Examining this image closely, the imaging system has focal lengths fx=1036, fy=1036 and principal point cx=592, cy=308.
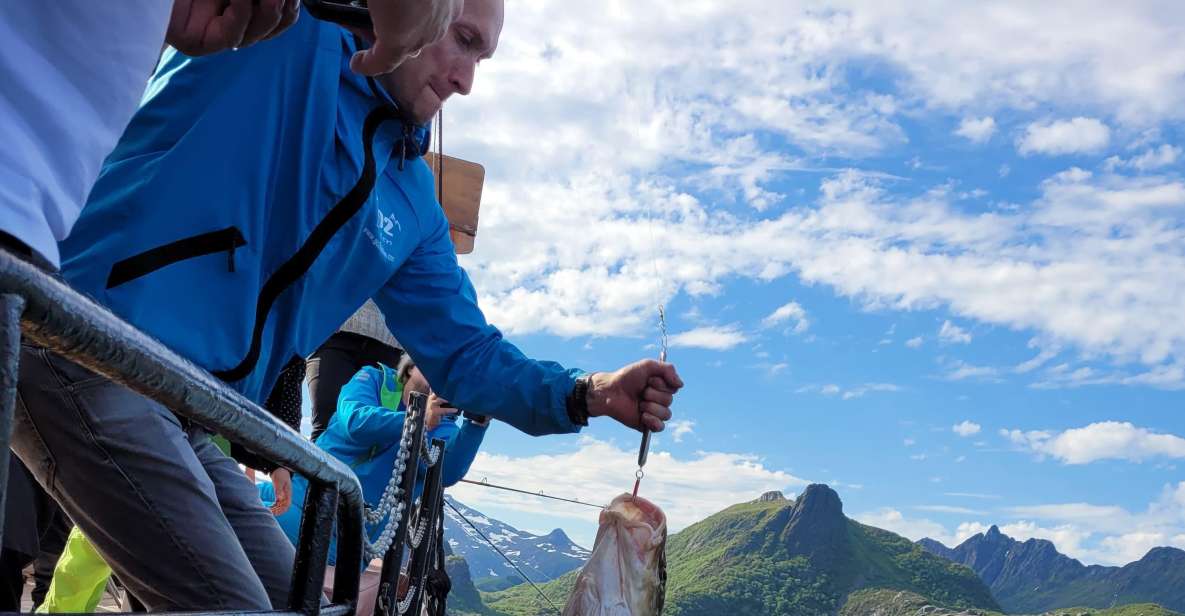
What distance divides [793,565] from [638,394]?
13860cm

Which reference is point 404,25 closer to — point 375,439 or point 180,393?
point 180,393

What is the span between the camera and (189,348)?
1.91 meters

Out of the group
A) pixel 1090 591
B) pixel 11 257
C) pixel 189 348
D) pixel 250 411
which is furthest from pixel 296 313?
pixel 1090 591

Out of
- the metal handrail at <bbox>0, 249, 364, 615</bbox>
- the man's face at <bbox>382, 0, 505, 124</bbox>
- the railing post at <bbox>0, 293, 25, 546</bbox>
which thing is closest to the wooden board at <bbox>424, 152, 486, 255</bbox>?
the man's face at <bbox>382, 0, 505, 124</bbox>

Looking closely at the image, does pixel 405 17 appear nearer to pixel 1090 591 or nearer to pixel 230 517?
pixel 230 517

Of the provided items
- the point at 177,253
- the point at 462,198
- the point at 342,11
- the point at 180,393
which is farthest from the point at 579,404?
the point at 462,198

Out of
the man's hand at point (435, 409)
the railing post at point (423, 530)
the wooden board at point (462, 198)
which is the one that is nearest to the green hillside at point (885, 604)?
the wooden board at point (462, 198)

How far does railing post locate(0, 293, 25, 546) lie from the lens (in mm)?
652

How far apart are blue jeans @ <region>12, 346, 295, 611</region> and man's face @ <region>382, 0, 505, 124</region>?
109 cm

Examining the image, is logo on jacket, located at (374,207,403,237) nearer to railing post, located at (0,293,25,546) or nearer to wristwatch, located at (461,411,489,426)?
railing post, located at (0,293,25,546)

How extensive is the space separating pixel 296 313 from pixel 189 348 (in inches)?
13.8


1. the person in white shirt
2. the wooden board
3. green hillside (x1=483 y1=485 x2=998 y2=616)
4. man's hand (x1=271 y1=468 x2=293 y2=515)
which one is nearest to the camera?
the person in white shirt

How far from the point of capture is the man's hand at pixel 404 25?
1116 mm

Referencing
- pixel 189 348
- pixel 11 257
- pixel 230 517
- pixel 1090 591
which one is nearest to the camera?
pixel 11 257
